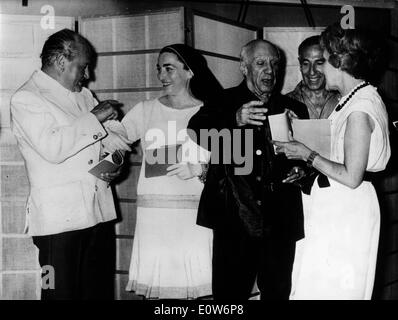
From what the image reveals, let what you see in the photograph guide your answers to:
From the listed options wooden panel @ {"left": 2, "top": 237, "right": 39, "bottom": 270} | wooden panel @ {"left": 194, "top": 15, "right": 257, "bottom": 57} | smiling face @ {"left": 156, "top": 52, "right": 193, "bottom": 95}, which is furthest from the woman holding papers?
wooden panel @ {"left": 2, "top": 237, "right": 39, "bottom": 270}

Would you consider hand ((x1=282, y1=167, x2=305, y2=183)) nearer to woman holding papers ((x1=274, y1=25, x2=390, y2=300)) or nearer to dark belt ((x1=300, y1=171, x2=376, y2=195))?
dark belt ((x1=300, y1=171, x2=376, y2=195))

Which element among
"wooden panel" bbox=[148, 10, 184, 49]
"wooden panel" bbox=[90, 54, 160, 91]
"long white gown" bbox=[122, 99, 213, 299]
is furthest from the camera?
"wooden panel" bbox=[90, 54, 160, 91]

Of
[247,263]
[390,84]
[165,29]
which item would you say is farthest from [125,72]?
[390,84]

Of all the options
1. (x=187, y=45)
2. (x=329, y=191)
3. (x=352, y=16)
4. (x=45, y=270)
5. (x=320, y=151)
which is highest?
(x=352, y=16)

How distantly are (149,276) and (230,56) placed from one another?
144 centimetres

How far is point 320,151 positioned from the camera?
6.85 ft

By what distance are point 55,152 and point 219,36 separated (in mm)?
1266

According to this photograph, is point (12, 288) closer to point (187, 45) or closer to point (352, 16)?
point (187, 45)

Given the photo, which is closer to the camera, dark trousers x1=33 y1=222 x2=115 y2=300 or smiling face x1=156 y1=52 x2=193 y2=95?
dark trousers x1=33 y1=222 x2=115 y2=300

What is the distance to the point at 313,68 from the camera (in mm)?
2771

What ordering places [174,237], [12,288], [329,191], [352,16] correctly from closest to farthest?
[329,191], [174,237], [12,288], [352,16]

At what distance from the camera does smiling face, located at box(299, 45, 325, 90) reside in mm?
2754

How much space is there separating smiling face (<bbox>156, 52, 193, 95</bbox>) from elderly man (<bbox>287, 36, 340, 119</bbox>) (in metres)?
0.66

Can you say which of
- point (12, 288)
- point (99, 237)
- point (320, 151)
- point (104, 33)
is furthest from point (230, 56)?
point (12, 288)
